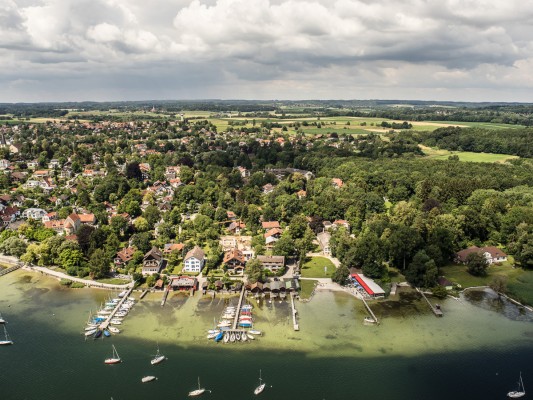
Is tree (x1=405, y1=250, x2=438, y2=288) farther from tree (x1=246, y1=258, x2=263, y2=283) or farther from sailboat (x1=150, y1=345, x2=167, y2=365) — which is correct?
sailboat (x1=150, y1=345, x2=167, y2=365)

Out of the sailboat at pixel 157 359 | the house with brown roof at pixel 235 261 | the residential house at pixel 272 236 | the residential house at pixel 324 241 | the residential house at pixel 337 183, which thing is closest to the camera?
the sailboat at pixel 157 359

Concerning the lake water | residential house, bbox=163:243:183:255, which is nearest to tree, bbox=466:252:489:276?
the lake water

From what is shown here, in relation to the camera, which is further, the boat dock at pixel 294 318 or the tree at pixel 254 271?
the tree at pixel 254 271

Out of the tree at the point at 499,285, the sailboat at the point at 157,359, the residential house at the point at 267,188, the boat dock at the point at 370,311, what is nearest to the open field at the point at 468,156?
the residential house at the point at 267,188

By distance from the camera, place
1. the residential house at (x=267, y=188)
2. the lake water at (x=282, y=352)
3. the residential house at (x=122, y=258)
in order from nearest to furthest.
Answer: the lake water at (x=282, y=352) → the residential house at (x=122, y=258) → the residential house at (x=267, y=188)

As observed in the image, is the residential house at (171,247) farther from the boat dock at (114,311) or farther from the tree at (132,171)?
the tree at (132,171)

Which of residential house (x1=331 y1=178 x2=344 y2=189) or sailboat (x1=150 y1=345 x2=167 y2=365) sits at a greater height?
residential house (x1=331 y1=178 x2=344 y2=189)
